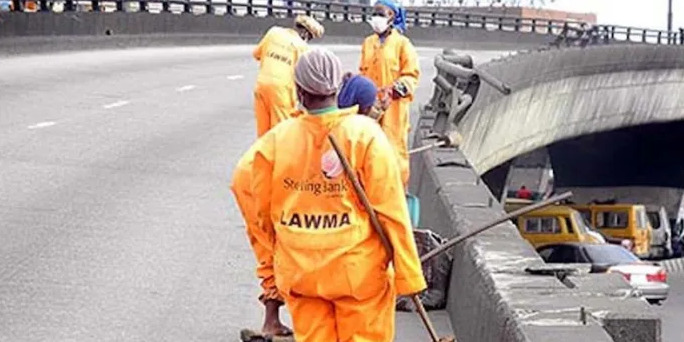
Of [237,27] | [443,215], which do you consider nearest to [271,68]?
[443,215]

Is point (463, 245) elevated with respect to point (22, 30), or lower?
elevated

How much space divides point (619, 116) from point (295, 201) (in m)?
37.1

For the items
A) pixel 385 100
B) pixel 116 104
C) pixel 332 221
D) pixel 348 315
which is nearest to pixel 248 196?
pixel 332 221

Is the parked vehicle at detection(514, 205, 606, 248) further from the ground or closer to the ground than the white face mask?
closer to the ground

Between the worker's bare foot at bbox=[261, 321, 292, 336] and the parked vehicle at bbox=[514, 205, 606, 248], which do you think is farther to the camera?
the parked vehicle at bbox=[514, 205, 606, 248]

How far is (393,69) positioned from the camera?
43.0 feet

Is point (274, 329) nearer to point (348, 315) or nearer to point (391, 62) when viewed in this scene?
point (348, 315)

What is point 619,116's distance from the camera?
141 feet

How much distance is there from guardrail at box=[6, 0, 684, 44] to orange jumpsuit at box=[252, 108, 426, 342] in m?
27.6

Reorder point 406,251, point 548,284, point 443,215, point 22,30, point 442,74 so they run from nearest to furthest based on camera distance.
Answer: point 406,251, point 548,284, point 443,215, point 442,74, point 22,30

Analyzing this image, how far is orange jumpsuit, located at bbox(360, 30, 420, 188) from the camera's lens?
42.3 feet

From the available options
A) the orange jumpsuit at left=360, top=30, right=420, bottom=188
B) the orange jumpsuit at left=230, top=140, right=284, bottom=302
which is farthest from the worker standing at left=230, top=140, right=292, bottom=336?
the orange jumpsuit at left=360, top=30, right=420, bottom=188

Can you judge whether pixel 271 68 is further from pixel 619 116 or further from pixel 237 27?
pixel 237 27

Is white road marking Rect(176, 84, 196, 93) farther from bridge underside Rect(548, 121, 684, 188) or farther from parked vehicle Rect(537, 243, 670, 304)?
bridge underside Rect(548, 121, 684, 188)
